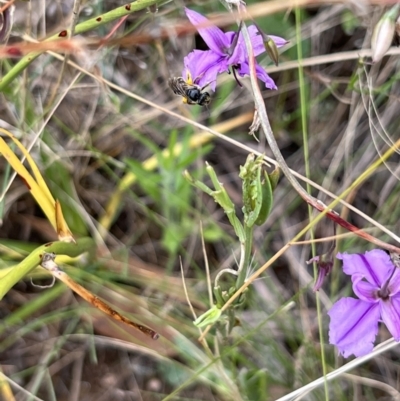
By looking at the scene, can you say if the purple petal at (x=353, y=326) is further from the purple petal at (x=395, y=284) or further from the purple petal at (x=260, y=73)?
the purple petal at (x=260, y=73)

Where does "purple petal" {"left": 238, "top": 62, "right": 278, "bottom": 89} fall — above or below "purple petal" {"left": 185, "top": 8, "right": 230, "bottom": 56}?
below

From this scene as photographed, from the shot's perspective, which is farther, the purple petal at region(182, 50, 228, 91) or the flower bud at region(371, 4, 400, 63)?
the purple petal at region(182, 50, 228, 91)

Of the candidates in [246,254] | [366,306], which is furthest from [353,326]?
[246,254]

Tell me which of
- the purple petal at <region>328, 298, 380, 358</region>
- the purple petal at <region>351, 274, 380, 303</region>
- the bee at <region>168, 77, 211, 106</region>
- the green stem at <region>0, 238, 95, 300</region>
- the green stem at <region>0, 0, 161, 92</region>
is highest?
the green stem at <region>0, 0, 161, 92</region>

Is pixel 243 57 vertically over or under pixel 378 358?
over

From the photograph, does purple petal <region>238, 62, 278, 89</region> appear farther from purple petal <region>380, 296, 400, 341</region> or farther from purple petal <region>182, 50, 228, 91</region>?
purple petal <region>380, 296, 400, 341</region>

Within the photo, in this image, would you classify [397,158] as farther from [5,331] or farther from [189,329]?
[5,331]

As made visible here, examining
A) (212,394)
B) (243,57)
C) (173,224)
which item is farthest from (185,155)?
(212,394)

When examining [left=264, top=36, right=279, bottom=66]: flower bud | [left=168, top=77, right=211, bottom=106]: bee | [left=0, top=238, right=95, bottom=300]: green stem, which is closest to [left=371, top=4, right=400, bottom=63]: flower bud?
[left=264, top=36, right=279, bottom=66]: flower bud
